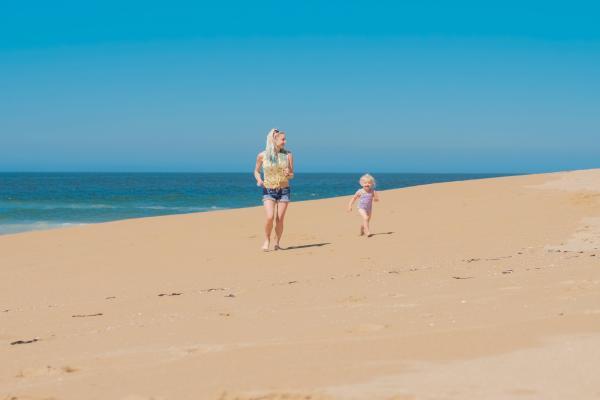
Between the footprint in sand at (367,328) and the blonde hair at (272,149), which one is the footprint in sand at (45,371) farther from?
the blonde hair at (272,149)

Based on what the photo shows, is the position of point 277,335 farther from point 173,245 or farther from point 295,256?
point 173,245

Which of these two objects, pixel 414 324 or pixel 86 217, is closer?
pixel 414 324

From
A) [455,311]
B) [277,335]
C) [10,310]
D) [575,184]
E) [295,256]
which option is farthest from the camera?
[575,184]

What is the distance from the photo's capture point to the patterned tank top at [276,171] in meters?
10.3

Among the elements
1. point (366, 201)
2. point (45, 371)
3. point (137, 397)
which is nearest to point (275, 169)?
point (366, 201)

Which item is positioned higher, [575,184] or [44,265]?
[575,184]

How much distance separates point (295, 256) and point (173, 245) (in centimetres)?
318

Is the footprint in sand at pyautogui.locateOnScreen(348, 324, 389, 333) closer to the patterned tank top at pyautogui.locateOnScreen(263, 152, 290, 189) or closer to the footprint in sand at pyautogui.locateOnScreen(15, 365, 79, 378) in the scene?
the footprint in sand at pyautogui.locateOnScreen(15, 365, 79, 378)

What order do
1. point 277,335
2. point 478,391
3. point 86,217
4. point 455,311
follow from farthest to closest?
point 86,217 → point 455,311 → point 277,335 → point 478,391

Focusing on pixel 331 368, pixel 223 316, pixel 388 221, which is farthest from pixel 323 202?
pixel 331 368

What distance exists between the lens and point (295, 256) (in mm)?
10031

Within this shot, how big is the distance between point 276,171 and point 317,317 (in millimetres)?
5297

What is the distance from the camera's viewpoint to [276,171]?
34.0 feet

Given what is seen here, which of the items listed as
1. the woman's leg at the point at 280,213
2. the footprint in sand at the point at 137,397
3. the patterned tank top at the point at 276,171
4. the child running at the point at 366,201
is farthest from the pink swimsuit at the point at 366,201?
the footprint in sand at the point at 137,397
